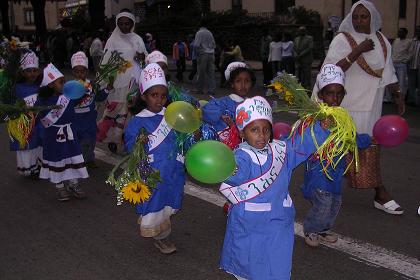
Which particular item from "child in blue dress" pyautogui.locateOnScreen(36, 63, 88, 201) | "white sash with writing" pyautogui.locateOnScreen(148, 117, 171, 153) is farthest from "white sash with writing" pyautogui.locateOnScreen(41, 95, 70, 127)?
"white sash with writing" pyautogui.locateOnScreen(148, 117, 171, 153)

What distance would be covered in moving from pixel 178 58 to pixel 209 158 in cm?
1734

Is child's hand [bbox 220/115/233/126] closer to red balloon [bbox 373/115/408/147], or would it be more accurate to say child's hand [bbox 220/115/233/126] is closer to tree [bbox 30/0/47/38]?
red balloon [bbox 373/115/408/147]

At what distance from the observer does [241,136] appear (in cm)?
332

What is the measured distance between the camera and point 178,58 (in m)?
19.8

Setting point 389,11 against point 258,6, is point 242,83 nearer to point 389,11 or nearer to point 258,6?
point 389,11

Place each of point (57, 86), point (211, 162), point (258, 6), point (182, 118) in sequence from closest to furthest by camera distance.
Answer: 1. point (211, 162)
2. point (182, 118)
3. point (57, 86)
4. point (258, 6)

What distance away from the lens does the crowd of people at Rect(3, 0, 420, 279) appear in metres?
3.12

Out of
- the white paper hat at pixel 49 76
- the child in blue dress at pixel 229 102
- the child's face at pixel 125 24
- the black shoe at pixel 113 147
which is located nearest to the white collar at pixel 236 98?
the child in blue dress at pixel 229 102

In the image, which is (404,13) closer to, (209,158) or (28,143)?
(28,143)

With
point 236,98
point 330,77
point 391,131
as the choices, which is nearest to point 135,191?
point 236,98

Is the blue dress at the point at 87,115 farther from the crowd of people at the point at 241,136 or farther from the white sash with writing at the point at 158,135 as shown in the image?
the white sash with writing at the point at 158,135

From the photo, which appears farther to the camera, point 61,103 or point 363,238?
point 61,103

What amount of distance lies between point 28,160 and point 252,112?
183 inches

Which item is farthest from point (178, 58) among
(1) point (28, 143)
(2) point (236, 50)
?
(1) point (28, 143)
